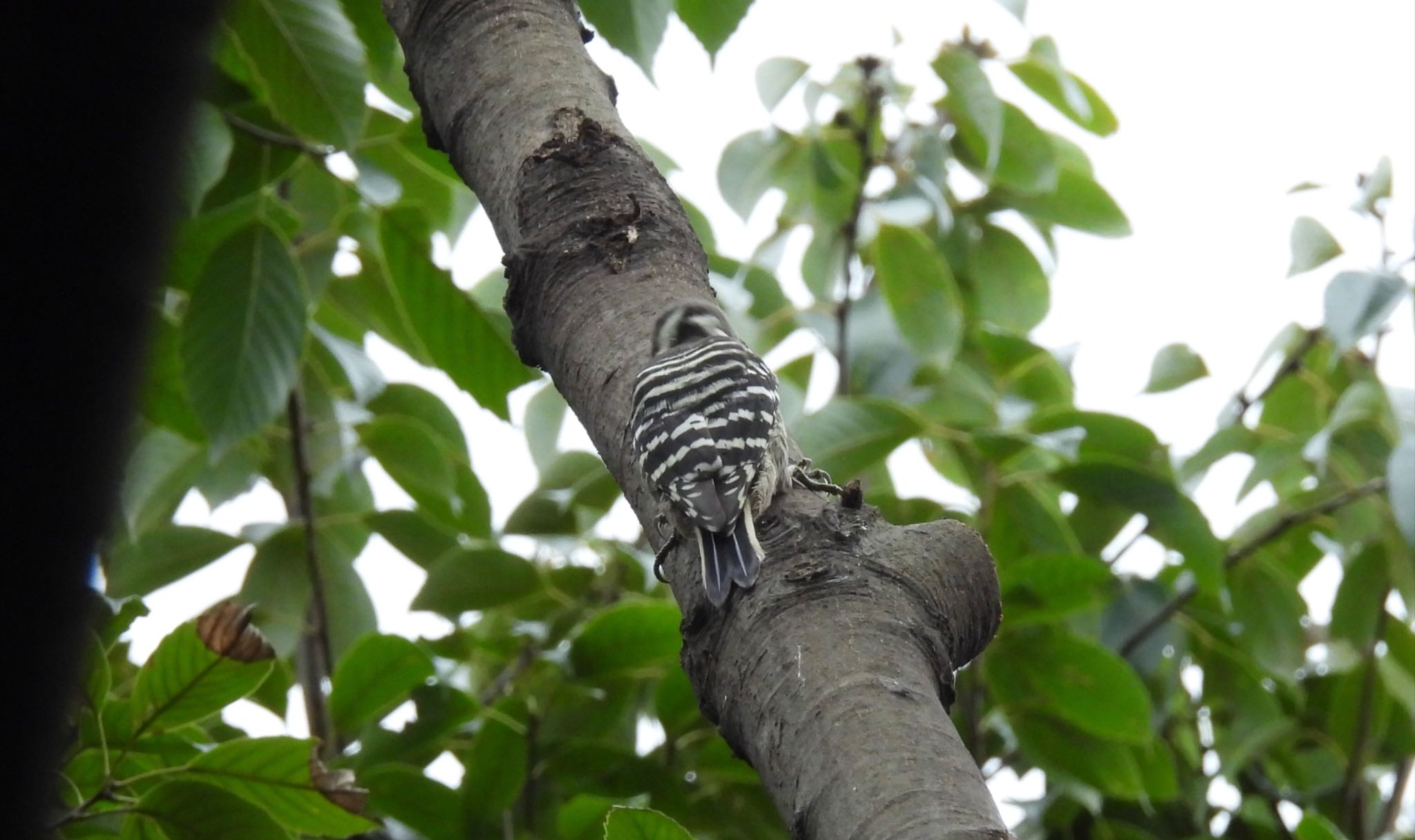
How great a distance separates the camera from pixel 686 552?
168cm

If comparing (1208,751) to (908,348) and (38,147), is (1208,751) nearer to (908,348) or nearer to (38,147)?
(908,348)

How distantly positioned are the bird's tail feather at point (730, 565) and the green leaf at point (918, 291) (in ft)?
5.11

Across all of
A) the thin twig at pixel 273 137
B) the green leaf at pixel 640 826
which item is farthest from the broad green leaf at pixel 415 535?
the green leaf at pixel 640 826

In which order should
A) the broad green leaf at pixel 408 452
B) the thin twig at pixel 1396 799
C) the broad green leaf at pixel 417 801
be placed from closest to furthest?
the broad green leaf at pixel 417 801, the broad green leaf at pixel 408 452, the thin twig at pixel 1396 799

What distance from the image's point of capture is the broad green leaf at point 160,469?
113 inches

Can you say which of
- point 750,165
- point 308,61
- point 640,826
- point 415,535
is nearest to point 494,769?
point 415,535

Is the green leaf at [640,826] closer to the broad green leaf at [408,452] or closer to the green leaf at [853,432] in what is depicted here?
the green leaf at [853,432]

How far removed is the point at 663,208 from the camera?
1.82 meters

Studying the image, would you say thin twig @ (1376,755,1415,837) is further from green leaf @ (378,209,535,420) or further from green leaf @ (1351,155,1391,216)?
green leaf @ (378,209,535,420)

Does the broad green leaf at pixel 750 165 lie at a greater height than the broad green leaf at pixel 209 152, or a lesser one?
greater

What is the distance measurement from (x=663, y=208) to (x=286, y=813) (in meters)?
0.98

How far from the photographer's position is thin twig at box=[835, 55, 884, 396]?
3197 mm

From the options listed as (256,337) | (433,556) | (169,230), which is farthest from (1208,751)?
(169,230)

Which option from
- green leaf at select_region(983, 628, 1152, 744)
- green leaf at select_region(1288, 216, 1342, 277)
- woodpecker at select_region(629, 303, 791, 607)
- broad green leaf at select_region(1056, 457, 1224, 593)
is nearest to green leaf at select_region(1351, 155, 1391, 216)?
green leaf at select_region(1288, 216, 1342, 277)
